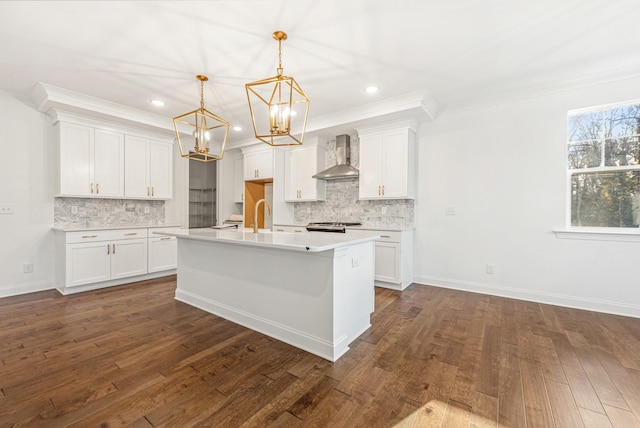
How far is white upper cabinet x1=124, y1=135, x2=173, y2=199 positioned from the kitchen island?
7.81 ft

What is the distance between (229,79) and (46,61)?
6.01 ft

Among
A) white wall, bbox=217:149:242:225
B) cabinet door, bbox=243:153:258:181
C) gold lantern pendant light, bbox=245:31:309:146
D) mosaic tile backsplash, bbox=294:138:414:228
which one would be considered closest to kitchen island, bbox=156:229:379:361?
gold lantern pendant light, bbox=245:31:309:146

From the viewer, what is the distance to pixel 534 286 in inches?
140

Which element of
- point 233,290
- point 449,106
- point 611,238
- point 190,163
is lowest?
point 233,290

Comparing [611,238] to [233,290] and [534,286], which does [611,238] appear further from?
[233,290]

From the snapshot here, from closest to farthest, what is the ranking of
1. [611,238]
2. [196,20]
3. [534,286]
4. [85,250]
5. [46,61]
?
1. [196,20]
2. [46,61]
3. [611,238]
4. [534,286]
5. [85,250]

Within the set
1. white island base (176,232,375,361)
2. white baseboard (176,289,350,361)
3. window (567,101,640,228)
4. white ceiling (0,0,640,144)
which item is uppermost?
white ceiling (0,0,640,144)

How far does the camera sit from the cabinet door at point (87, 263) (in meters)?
3.79

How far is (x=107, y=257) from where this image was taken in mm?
4129

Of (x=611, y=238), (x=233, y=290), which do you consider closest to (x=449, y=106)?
(x=611, y=238)

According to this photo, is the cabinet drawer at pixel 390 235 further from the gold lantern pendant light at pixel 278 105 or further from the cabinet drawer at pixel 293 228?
the gold lantern pendant light at pixel 278 105

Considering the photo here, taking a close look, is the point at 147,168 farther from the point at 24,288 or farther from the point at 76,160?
the point at 24,288

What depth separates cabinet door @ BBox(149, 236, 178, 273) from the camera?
462cm

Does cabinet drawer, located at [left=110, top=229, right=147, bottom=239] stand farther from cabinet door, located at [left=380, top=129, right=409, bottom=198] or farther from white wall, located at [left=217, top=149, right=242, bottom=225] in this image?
cabinet door, located at [left=380, top=129, right=409, bottom=198]
